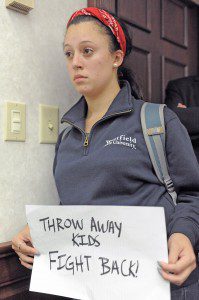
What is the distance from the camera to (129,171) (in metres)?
0.92

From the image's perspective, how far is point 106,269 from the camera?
830 millimetres

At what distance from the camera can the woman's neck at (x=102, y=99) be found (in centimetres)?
106

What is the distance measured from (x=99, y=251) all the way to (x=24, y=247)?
0.23 metres

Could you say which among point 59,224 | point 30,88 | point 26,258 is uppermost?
point 30,88

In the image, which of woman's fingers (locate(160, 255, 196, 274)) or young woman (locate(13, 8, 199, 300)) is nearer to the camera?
woman's fingers (locate(160, 255, 196, 274))

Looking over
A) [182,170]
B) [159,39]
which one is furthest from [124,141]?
[159,39]

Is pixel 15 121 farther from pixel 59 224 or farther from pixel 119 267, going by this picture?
pixel 119 267

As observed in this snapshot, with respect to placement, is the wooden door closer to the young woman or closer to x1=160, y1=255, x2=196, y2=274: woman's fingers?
the young woman

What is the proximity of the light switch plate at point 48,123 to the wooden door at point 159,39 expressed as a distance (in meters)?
0.42

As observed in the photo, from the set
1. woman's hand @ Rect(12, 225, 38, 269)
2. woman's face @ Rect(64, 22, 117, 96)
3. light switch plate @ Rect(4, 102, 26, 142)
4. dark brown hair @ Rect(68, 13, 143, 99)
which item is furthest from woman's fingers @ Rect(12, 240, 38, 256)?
dark brown hair @ Rect(68, 13, 143, 99)

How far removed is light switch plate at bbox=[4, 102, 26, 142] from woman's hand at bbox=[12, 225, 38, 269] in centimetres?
27

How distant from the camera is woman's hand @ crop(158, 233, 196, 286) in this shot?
75 cm

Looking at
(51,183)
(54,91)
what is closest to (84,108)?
(54,91)

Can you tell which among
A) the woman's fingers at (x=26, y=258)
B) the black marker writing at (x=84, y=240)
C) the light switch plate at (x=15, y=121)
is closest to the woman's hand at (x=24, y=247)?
the woman's fingers at (x=26, y=258)
